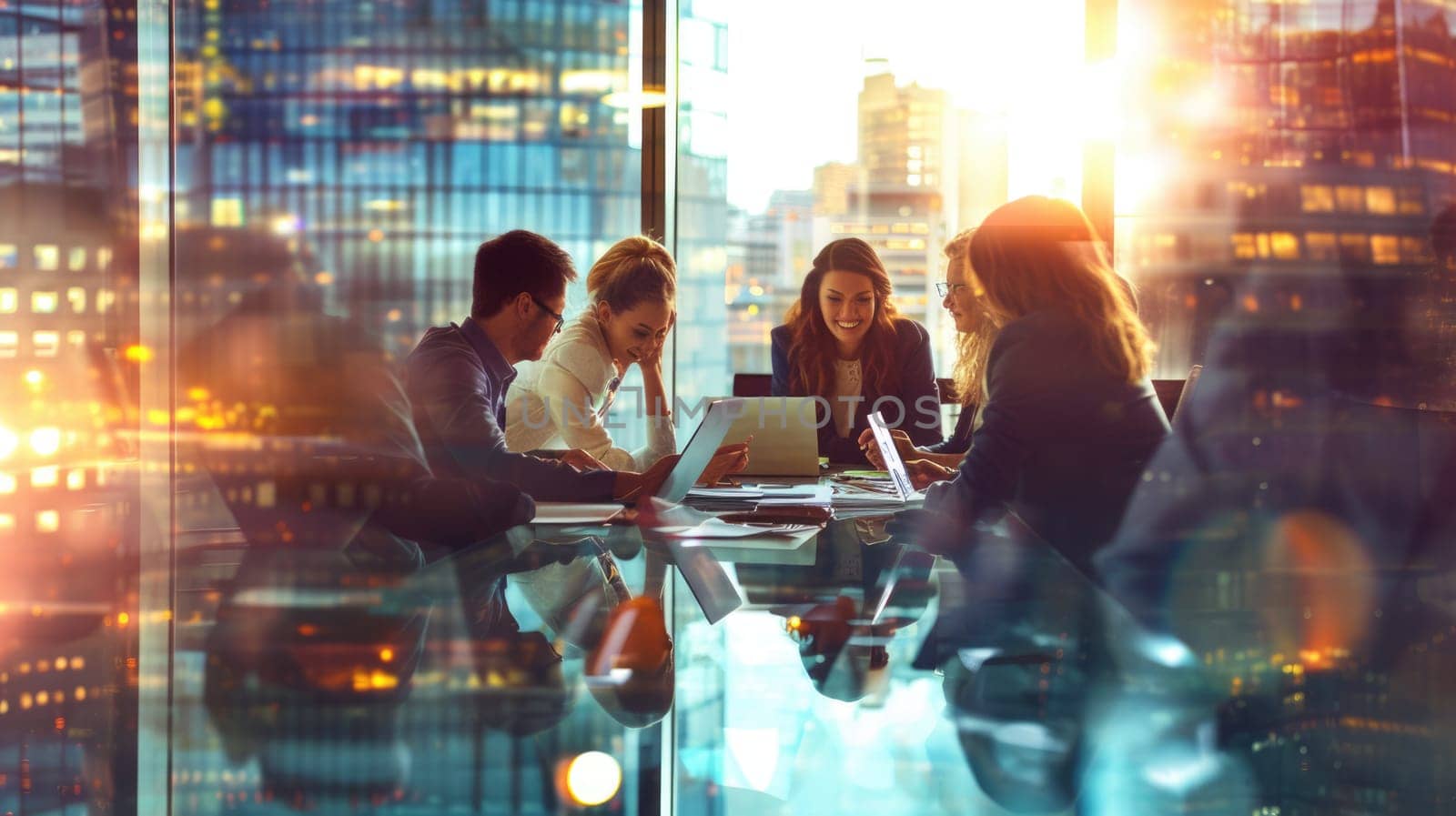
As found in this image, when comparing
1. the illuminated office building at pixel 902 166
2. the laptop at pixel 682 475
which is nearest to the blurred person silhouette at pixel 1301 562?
the laptop at pixel 682 475

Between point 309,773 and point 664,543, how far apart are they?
30.1 inches

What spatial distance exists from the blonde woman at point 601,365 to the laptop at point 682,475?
50 centimetres

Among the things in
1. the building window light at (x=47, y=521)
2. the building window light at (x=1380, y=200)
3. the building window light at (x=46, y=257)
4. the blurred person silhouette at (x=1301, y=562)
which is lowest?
the building window light at (x=47, y=521)

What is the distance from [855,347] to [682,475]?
1378 mm

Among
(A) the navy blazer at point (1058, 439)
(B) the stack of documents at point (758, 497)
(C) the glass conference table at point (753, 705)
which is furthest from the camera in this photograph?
(B) the stack of documents at point (758, 497)

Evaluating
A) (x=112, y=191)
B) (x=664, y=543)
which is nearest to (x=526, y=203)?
(x=112, y=191)

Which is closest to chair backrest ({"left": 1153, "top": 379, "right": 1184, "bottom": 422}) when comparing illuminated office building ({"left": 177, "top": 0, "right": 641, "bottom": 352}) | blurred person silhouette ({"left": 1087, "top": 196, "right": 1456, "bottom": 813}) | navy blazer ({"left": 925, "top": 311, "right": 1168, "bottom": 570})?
blurred person silhouette ({"left": 1087, "top": 196, "right": 1456, "bottom": 813})

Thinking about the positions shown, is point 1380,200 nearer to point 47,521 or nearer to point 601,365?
point 601,365

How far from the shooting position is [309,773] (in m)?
0.67

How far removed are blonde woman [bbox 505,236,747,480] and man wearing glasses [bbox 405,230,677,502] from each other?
0.25 metres

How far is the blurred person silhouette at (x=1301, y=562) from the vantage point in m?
0.72

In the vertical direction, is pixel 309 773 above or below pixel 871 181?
below

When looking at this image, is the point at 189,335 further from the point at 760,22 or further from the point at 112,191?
the point at 760,22

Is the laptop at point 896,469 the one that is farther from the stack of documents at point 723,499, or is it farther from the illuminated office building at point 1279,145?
the illuminated office building at point 1279,145
